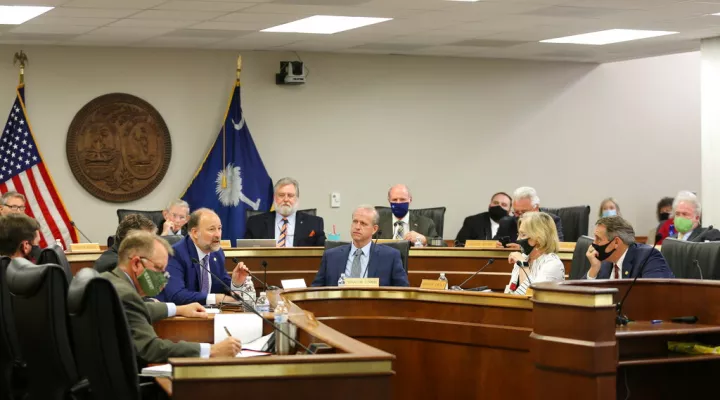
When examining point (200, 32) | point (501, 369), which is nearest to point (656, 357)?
point (501, 369)

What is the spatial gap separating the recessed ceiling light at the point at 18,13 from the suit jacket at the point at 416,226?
343 centimetres

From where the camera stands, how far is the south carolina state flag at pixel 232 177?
11016 millimetres

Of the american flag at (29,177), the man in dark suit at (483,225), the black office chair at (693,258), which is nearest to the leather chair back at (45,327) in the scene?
the black office chair at (693,258)

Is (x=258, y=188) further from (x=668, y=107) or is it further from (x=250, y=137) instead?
(x=668, y=107)

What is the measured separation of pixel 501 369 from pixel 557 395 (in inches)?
43.9

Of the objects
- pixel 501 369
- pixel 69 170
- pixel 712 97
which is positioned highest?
pixel 712 97

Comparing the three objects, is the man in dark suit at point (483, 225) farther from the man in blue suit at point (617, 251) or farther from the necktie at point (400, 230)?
the man in blue suit at point (617, 251)

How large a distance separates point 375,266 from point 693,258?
1.93 metres

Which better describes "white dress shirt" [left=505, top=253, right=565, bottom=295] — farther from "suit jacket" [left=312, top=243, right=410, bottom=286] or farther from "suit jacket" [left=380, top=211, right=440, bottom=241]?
"suit jacket" [left=380, top=211, right=440, bottom=241]

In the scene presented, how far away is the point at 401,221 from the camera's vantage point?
9891 millimetres

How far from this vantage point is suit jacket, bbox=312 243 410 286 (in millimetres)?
7059

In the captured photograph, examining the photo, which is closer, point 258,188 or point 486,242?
point 486,242

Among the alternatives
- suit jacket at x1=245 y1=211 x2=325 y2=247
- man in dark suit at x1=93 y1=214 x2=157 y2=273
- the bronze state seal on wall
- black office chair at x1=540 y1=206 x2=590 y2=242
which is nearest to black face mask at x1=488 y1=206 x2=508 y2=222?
black office chair at x1=540 y1=206 x2=590 y2=242

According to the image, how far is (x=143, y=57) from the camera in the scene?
10.8 m
